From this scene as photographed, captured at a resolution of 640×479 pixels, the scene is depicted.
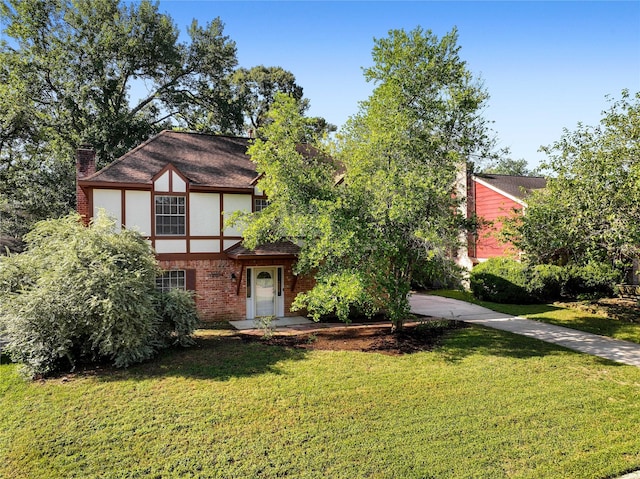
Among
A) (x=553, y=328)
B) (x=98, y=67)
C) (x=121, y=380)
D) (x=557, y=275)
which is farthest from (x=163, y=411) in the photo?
(x=98, y=67)

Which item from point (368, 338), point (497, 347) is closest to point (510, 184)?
point (497, 347)

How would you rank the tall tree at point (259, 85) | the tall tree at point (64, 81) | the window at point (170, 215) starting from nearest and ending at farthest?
the window at point (170, 215)
the tall tree at point (64, 81)
the tall tree at point (259, 85)

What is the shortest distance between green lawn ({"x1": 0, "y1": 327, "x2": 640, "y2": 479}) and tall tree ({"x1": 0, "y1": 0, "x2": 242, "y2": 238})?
15286 mm

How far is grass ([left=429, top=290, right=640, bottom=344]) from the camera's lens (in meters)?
12.6

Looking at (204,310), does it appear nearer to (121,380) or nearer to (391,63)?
(121,380)

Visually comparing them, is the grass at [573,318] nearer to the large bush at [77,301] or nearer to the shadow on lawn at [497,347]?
the shadow on lawn at [497,347]

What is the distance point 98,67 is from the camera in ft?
69.6

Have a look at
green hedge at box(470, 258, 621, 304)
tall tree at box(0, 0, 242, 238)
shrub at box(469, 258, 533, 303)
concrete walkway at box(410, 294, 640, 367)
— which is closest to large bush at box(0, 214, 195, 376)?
concrete walkway at box(410, 294, 640, 367)

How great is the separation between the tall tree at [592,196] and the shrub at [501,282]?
6.48 m

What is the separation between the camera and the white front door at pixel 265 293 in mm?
14852

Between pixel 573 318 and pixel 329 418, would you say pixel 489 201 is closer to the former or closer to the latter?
pixel 573 318

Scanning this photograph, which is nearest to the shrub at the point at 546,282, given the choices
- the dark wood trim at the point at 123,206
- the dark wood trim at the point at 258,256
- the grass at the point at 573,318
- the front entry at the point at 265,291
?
the grass at the point at 573,318

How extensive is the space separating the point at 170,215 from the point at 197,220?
93cm

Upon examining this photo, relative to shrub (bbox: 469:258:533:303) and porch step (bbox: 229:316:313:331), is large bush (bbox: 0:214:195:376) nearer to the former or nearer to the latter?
porch step (bbox: 229:316:313:331)
